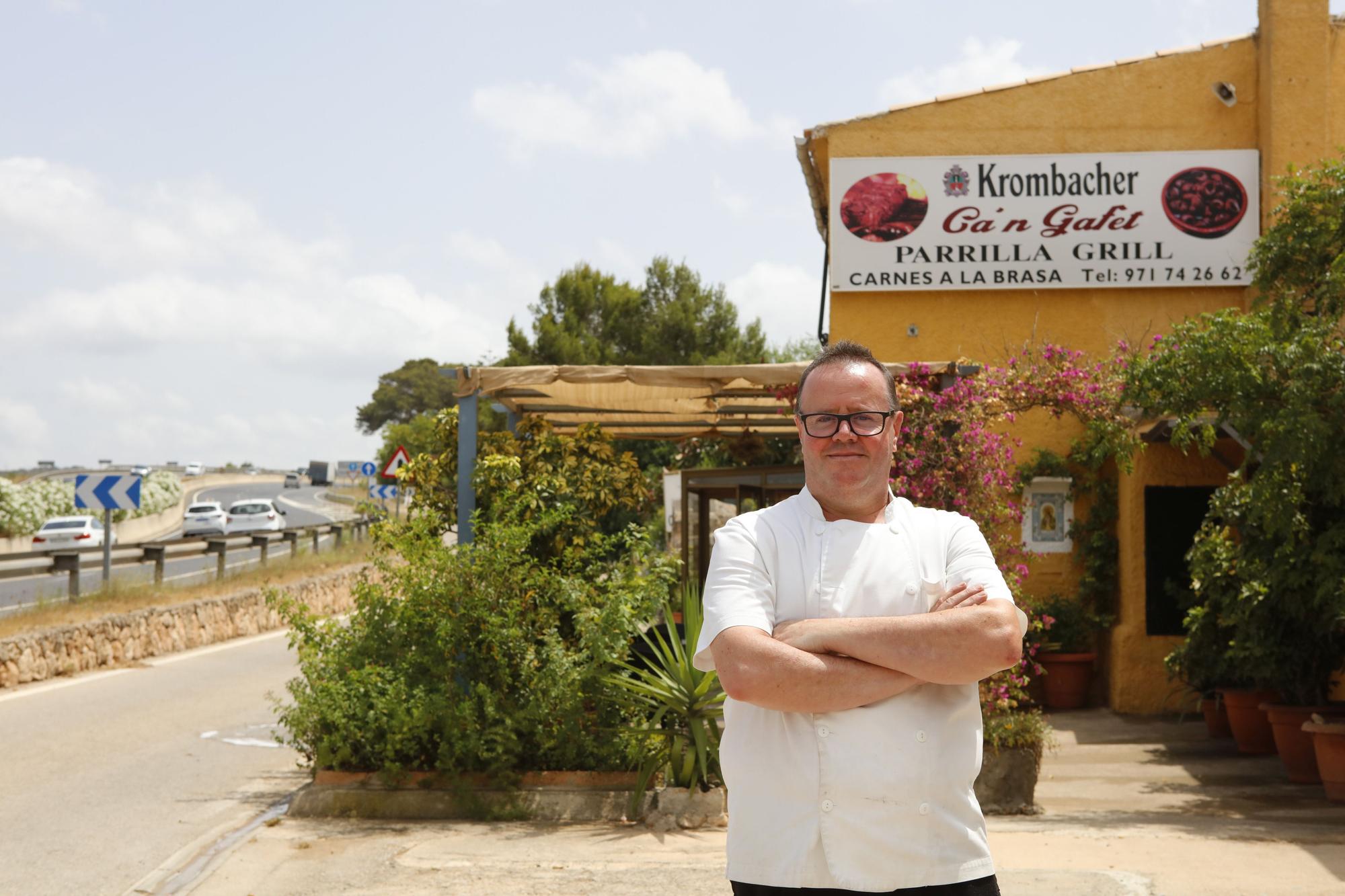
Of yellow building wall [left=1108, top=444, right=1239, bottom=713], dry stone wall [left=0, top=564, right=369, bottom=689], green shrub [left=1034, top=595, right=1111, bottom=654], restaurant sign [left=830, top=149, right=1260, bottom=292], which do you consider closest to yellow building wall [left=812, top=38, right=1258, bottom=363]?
restaurant sign [left=830, top=149, right=1260, bottom=292]

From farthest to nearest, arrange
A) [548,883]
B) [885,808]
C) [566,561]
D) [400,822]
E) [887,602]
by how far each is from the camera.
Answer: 1. [566,561]
2. [400,822]
3. [548,883]
4. [887,602]
5. [885,808]

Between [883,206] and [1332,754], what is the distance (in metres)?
7.45

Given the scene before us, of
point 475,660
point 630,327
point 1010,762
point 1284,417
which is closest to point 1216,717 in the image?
point 1010,762

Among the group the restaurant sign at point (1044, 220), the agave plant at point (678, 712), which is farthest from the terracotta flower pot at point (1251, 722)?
the agave plant at point (678, 712)

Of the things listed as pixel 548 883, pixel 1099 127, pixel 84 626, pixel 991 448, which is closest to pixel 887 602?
pixel 548 883

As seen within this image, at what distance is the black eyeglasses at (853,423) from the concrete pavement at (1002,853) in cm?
365

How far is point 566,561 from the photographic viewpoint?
27.8ft

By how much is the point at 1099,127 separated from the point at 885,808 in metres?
12.9

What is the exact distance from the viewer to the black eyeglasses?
2828 millimetres

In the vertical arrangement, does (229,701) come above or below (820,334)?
below

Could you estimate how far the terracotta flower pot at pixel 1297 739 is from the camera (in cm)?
938

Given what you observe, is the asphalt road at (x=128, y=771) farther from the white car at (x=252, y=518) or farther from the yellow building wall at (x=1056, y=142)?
the white car at (x=252, y=518)

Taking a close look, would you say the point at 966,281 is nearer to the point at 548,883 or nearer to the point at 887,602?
the point at 548,883

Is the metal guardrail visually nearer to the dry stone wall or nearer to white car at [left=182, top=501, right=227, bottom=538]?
the dry stone wall
